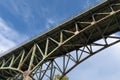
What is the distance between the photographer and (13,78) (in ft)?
96.6

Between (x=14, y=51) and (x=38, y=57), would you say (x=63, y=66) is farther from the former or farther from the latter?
(x=14, y=51)

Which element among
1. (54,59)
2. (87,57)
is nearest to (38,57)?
(54,59)

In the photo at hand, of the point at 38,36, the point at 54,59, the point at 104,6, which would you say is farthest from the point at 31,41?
the point at 104,6

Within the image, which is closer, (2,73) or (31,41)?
(31,41)

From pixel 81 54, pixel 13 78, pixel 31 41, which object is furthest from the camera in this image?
pixel 13 78

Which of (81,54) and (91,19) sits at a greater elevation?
(91,19)

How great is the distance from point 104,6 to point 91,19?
1.45 meters

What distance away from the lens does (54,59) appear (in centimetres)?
2611

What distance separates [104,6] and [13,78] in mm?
12089

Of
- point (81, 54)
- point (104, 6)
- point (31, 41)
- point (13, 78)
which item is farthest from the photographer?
point (13, 78)

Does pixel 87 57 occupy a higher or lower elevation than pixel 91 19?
lower

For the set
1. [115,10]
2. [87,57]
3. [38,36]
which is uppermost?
[38,36]

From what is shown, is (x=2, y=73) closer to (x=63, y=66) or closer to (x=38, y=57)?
(x=38, y=57)

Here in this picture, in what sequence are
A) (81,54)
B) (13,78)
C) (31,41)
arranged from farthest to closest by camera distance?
(13,78), (31,41), (81,54)
